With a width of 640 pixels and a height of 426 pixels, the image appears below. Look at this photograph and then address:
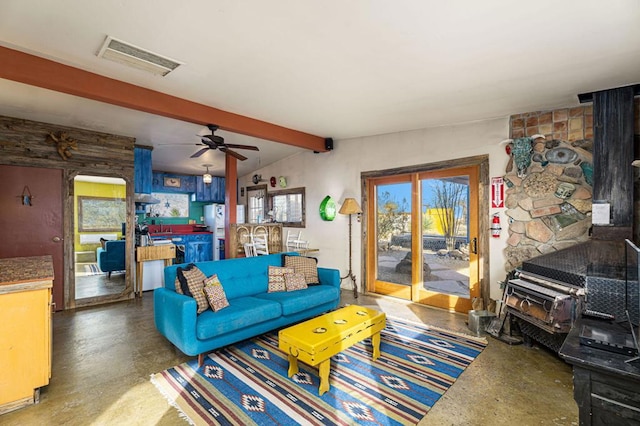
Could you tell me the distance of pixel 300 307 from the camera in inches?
142

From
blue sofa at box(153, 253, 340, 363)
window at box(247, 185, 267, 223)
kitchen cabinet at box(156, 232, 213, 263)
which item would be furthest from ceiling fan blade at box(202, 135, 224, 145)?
kitchen cabinet at box(156, 232, 213, 263)

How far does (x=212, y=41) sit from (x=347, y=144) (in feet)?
11.9

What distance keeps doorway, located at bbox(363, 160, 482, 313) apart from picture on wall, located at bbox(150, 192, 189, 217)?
5.45m

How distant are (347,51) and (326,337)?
2.35m

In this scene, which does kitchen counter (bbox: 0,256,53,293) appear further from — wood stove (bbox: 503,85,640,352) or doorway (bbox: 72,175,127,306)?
wood stove (bbox: 503,85,640,352)

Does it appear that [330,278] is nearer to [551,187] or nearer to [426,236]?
[426,236]

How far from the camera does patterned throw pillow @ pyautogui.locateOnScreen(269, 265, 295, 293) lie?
387 centimetres

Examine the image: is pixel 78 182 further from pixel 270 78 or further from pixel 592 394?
pixel 592 394

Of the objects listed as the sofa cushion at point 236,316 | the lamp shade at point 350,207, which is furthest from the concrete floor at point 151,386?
the lamp shade at point 350,207

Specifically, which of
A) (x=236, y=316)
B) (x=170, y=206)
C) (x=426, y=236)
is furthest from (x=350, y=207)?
(x=170, y=206)

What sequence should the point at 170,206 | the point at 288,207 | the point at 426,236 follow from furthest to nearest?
the point at 170,206 → the point at 288,207 → the point at 426,236

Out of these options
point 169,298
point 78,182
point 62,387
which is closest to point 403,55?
point 169,298

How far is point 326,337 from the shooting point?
2.45 m

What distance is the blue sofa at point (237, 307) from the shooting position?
9.07 ft
